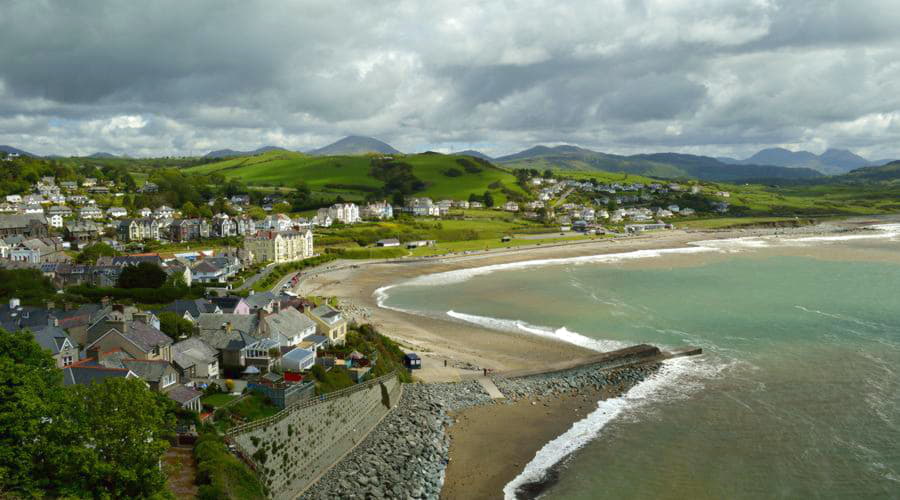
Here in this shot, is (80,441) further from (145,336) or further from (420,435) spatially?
(420,435)

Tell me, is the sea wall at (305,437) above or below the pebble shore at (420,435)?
above

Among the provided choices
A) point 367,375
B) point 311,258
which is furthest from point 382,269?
point 367,375

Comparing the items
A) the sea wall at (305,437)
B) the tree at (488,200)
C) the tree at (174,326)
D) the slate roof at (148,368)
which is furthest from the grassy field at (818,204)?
the slate roof at (148,368)

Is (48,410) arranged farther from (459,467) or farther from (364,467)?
(459,467)

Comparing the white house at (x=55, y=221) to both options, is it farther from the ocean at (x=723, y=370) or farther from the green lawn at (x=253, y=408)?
the green lawn at (x=253, y=408)

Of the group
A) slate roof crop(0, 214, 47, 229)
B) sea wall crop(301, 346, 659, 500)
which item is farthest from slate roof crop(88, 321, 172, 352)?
slate roof crop(0, 214, 47, 229)

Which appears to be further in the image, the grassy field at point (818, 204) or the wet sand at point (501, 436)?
the grassy field at point (818, 204)
